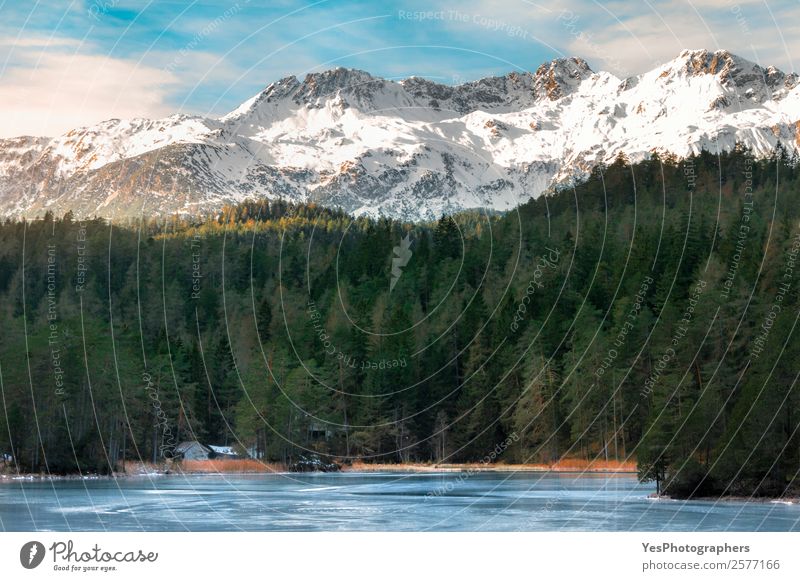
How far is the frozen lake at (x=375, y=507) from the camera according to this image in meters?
51.7

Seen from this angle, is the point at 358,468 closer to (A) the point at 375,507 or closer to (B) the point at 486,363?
(B) the point at 486,363

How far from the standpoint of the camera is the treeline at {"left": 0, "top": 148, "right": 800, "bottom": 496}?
244 ft

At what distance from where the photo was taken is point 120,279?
19350 centimetres

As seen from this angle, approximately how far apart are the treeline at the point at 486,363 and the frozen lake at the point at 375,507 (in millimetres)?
6466
